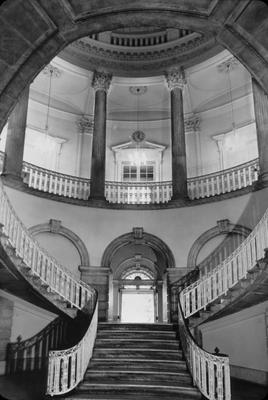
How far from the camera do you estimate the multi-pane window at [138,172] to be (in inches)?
722

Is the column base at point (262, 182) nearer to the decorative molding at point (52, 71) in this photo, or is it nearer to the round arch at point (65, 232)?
the round arch at point (65, 232)

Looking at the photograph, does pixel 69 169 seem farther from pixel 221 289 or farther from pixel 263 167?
pixel 221 289

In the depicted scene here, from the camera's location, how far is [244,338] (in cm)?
1091

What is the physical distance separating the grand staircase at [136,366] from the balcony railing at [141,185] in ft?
16.8

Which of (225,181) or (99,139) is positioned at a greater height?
(99,139)

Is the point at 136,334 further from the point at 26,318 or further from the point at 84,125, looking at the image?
the point at 84,125

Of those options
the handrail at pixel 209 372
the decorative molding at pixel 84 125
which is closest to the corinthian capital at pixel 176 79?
the decorative molding at pixel 84 125

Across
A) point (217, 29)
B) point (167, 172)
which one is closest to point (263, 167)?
point (167, 172)

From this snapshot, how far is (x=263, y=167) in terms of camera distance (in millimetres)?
12539

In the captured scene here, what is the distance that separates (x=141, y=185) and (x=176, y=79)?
181 inches

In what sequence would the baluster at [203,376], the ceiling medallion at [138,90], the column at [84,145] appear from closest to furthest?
the baluster at [203,376]
the ceiling medallion at [138,90]
the column at [84,145]

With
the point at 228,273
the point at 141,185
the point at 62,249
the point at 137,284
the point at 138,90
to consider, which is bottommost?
the point at 228,273

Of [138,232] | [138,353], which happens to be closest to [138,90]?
[138,232]

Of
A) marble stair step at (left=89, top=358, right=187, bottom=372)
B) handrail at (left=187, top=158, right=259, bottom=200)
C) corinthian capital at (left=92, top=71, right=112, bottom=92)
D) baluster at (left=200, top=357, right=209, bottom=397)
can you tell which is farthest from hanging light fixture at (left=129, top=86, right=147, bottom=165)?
baluster at (left=200, top=357, right=209, bottom=397)
